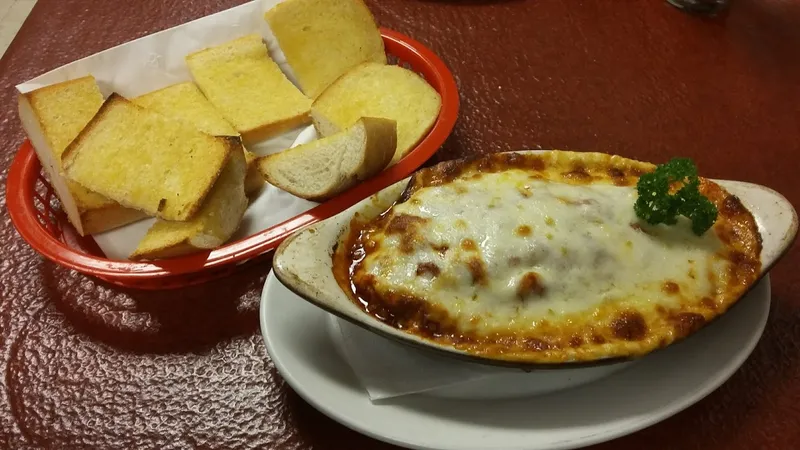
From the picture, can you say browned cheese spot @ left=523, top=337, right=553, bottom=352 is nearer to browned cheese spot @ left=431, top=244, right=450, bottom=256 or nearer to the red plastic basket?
browned cheese spot @ left=431, top=244, right=450, bottom=256

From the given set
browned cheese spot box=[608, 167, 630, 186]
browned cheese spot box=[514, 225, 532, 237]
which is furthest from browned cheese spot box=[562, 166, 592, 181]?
browned cheese spot box=[514, 225, 532, 237]

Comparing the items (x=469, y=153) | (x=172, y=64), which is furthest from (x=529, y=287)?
(x=172, y=64)

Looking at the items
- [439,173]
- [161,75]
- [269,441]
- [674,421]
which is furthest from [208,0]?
[674,421]

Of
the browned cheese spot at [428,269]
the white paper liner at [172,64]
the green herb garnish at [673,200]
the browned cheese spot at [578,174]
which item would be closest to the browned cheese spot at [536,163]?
the browned cheese spot at [578,174]

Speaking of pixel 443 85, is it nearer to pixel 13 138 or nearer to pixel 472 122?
pixel 472 122

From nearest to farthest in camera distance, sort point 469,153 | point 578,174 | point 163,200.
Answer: point 578,174
point 163,200
point 469,153

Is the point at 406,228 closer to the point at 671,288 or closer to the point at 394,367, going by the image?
the point at 394,367

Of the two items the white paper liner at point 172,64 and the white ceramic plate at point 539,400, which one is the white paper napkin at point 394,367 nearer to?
the white ceramic plate at point 539,400
